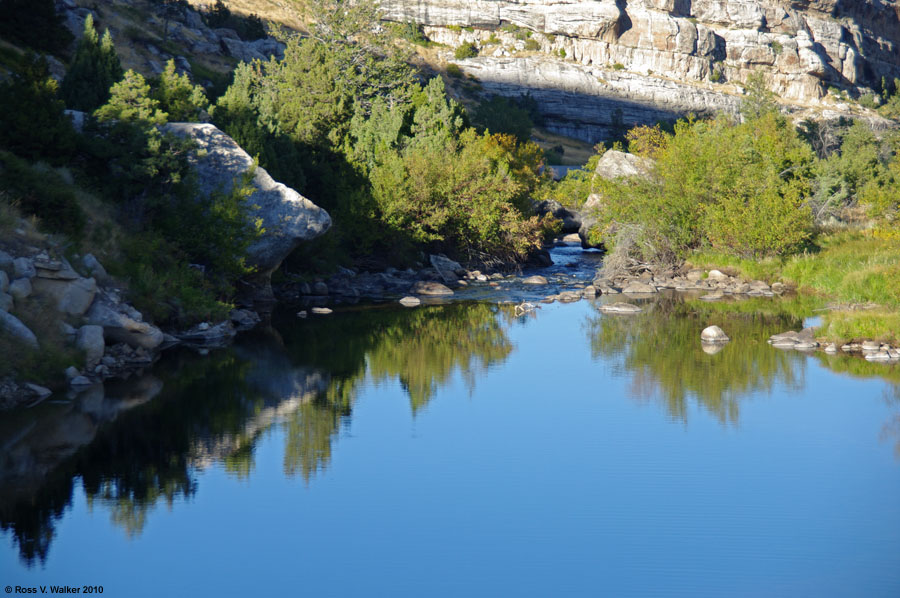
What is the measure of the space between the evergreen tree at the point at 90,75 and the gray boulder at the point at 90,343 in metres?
12.6

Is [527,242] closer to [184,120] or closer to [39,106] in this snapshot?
[184,120]

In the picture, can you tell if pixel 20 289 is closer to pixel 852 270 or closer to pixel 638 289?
pixel 638 289

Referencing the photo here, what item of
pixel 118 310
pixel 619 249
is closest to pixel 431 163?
pixel 619 249

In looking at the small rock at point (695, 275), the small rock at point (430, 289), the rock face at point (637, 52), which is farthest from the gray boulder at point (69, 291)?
the rock face at point (637, 52)

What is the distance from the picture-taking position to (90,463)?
47.7ft

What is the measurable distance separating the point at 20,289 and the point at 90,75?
50.6ft

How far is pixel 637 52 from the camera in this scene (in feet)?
417

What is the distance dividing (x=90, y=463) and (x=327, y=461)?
3903 millimetres

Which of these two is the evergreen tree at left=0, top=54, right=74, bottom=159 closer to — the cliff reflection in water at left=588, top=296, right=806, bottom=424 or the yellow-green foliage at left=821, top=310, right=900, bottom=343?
the cliff reflection in water at left=588, top=296, right=806, bottom=424

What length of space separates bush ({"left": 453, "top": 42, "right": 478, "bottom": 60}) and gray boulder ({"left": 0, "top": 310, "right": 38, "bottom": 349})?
352ft

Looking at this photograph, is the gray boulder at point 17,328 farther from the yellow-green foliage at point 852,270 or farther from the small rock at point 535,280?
the small rock at point 535,280

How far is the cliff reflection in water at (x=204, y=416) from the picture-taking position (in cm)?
1325

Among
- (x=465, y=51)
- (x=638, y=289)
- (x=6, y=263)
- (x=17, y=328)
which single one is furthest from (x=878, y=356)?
(x=465, y=51)

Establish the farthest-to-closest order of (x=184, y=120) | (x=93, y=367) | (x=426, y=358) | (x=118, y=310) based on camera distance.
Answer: (x=184, y=120) < (x=426, y=358) < (x=118, y=310) < (x=93, y=367)
